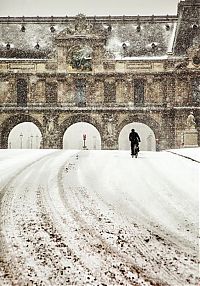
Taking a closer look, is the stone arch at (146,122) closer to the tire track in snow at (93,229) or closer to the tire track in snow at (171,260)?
the tire track in snow at (93,229)

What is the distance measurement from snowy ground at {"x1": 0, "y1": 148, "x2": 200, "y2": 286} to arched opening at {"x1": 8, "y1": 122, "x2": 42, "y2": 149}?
4196cm

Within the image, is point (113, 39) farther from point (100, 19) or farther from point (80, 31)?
point (80, 31)

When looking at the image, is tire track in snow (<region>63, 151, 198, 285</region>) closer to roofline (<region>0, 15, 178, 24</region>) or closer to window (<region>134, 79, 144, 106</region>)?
window (<region>134, 79, 144, 106</region>)

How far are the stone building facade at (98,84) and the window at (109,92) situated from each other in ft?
0.29

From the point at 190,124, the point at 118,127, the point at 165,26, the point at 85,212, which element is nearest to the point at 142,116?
the point at 118,127

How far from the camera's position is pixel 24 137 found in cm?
5272

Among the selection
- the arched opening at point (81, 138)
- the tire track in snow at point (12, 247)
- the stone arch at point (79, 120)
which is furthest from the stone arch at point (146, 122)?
the tire track in snow at point (12, 247)

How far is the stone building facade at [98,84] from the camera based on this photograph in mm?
37062

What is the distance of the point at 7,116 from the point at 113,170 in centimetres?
2640

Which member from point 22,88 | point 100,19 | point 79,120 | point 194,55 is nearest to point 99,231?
point 79,120

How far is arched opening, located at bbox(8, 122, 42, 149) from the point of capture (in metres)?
51.8

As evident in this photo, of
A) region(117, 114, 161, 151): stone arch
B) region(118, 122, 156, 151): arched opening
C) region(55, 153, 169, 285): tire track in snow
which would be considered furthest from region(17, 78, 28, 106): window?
region(55, 153, 169, 285): tire track in snow

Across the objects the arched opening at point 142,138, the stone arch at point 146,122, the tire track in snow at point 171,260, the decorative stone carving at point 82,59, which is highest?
the decorative stone carving at point 82,59

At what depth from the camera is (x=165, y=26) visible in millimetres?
41562
